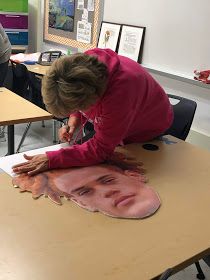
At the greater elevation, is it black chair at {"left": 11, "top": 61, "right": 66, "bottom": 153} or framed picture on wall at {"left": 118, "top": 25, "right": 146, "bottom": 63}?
framed picture on wall at {"left": 118, "top": 25, "right": 146, "bottom": 63}

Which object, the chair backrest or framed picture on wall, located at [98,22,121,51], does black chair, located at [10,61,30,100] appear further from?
the chair backrest

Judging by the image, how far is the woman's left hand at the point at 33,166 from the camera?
133cm

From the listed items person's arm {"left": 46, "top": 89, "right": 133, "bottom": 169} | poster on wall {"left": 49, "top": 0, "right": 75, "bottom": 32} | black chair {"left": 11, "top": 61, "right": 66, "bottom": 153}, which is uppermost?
poster on wall {"left": 49, "top": 0, "right": 75, "bottom": 32}

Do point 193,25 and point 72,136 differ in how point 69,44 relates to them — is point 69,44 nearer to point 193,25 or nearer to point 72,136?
point 193,25

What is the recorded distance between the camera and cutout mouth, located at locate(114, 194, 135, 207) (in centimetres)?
118

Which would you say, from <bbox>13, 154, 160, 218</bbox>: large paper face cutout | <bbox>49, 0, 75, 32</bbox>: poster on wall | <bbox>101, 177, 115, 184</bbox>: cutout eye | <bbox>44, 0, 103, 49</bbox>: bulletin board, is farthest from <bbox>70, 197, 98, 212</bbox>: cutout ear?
<bbox>49, 0, 75, 32</bbox>: poster on wall

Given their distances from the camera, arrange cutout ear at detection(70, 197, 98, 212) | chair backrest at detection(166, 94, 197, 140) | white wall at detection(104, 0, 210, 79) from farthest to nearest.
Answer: white wall at detection(104, 0, 210, 79) < chair backrest at detection(166, 94, 197, 140) < cutout ear at detection(70, 197, 98, 212)

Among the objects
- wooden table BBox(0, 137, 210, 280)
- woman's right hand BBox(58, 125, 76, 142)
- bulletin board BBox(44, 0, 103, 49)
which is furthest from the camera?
bulletin board BBox(44, 0, 103, 49)

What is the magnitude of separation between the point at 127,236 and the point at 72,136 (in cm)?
76

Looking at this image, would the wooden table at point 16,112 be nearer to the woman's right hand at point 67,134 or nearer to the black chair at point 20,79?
the woman's right hand at point 67,134

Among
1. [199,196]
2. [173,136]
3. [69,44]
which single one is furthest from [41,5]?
[199,196]

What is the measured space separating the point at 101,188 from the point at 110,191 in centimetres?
4

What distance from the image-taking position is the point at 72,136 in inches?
66.9

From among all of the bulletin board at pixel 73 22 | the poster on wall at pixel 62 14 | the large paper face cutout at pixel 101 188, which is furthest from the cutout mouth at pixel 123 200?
the poster on wall at pixel 62 14
